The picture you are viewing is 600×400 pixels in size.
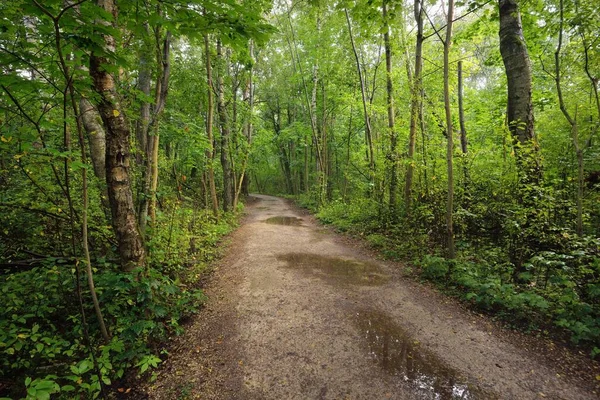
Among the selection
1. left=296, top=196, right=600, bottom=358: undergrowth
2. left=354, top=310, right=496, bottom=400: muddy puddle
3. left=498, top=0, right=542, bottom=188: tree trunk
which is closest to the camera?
left=354, top=310, right=496, bottom=400: muddy puddle

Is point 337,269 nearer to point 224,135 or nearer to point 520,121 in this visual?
point 520,121

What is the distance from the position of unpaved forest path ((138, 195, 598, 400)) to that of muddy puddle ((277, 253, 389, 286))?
7cm

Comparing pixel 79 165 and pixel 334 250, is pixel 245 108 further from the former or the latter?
pixel 79 165

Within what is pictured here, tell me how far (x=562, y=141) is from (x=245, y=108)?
36.6ft

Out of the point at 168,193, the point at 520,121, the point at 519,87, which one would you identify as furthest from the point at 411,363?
the point at 168,193

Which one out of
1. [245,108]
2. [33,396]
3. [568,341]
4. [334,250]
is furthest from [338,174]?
[33,396]

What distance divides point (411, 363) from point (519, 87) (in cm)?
523

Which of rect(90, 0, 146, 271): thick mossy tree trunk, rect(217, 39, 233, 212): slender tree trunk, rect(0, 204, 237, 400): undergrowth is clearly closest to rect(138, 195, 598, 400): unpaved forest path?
rect(0, 204, 237, 400): undergrowth

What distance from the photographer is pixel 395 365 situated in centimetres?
305

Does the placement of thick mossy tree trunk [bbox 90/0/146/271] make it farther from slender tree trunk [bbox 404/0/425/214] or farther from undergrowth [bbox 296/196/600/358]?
slender tree trunk [bbox 404/0/425/214]

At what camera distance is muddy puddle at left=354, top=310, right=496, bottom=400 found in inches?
105

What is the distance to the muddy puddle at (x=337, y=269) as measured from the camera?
5359 mm

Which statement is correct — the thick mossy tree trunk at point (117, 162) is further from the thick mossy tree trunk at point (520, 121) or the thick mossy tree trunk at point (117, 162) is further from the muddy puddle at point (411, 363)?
the thick mossy tree trunk at point (520, 121)

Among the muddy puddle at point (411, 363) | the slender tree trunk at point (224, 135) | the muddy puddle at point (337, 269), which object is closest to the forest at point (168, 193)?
the muddy puddle at point (337, 269)
